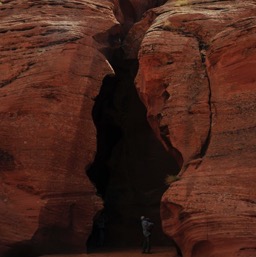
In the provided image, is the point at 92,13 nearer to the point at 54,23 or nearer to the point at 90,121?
the point at 54,23

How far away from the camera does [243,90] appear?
15.0 metres

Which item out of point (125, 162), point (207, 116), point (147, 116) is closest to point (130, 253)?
point (147, 116)

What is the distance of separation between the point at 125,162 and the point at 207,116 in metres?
8.24

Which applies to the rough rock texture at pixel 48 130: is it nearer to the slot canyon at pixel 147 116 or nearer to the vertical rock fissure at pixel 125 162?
the slot canyon at pixel 147 116

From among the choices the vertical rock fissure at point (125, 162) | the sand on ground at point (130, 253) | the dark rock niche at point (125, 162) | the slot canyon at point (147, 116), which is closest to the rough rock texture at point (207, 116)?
the slot canyon at point (147, 116)

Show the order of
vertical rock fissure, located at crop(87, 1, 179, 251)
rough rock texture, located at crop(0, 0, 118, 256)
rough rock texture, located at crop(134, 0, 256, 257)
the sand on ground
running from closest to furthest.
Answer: rough rock texture, located at crop(134, 0, 256, 257) < rough rock texture, located at crop(0, 0, 118, 256) < the sand on ground < vertical rock fissure, located at crop(87, 1, 179, 251)

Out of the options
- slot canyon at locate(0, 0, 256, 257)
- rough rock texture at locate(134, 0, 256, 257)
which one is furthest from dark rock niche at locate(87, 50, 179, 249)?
rough rock texture at locate(134, 0, 256, 257)

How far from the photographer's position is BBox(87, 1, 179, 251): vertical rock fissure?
21.8 meters

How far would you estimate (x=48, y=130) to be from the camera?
56.2ft

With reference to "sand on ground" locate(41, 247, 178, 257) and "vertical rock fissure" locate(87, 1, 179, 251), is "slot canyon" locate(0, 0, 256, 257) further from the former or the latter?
"sand on ground" locate(41, 247, 178, 257)

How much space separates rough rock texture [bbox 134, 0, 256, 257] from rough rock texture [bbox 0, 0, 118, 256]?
2.39 metres

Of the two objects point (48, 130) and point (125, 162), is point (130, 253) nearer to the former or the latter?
point (48, 130)

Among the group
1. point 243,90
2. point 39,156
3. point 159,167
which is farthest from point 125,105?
point 243,90

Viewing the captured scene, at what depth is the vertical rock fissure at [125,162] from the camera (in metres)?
21.8
